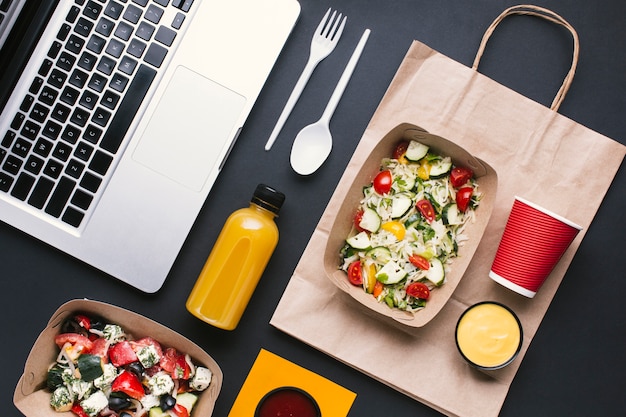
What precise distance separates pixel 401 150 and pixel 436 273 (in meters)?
0.32

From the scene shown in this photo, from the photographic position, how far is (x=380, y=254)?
1.48 metres

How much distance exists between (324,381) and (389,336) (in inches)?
8.1

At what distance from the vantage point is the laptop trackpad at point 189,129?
1.45 m

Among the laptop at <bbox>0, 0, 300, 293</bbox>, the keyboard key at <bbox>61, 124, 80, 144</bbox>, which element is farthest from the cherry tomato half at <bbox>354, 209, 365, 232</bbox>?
the keyboard key at <bbox>61, 124, 80, 144</bbox>

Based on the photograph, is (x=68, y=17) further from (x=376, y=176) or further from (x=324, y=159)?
(x=376, y=176)

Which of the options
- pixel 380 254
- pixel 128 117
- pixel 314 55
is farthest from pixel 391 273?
pixel 128 117

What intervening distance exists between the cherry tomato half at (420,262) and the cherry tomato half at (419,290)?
43 mm

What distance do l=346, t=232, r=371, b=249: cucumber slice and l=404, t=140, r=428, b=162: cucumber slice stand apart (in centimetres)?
23

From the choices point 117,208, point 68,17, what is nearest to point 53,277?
point 117,208

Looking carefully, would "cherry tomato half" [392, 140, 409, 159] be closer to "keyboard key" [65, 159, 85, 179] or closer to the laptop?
the laptop

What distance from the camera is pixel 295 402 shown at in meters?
1.48

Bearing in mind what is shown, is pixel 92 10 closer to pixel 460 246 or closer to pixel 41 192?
pixel 41 192

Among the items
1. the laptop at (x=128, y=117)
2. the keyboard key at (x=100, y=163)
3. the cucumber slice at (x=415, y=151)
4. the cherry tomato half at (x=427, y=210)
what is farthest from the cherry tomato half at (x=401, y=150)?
the keyboard key at (x=100, y=163)

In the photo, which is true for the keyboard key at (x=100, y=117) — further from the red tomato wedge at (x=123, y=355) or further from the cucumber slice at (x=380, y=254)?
the cucumber slice at (x=380, y=254)
